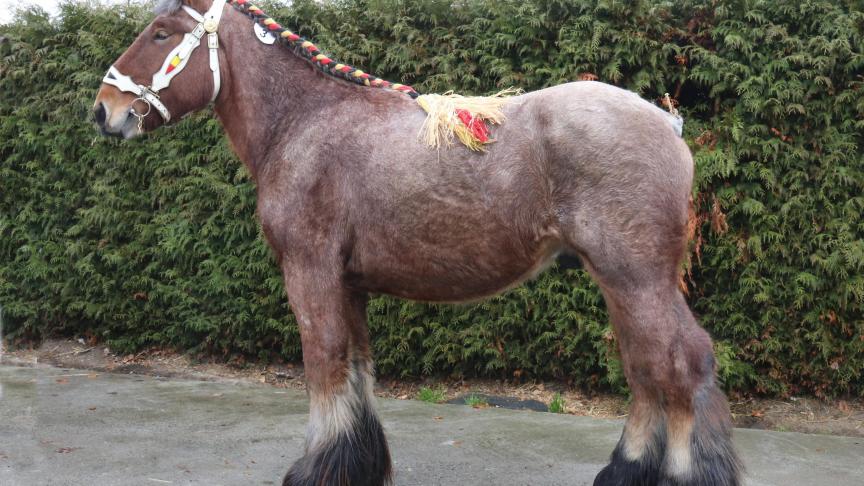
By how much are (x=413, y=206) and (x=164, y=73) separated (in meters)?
1.24

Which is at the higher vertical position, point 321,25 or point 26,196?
point 321,25

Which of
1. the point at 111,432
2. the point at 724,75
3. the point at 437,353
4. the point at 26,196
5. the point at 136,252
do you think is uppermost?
the point at 724,75

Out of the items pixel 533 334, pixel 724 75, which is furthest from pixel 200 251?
pixel 724 75

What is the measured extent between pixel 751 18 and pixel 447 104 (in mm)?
2730

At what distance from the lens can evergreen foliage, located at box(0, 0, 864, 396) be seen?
4.54 m

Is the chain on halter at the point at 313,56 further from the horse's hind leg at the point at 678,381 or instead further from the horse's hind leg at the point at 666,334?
the horse's hind leg at the point at 678,381

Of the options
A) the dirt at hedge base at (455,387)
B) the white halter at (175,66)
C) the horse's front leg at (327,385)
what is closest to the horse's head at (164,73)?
the white halter at (175,66)

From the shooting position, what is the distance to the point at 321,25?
5.50 m

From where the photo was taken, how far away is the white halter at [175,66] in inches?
122

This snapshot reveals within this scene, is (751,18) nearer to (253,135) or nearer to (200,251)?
(253,135)

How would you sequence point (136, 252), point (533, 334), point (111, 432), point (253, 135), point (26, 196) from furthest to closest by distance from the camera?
point (26, 196), point (136, 252), point (533, 334), point (111, 432), point (253, 135)

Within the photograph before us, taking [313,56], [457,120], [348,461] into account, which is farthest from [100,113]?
[348,461]

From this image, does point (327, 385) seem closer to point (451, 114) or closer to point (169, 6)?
point (451, 114)

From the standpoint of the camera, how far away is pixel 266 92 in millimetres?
3199
